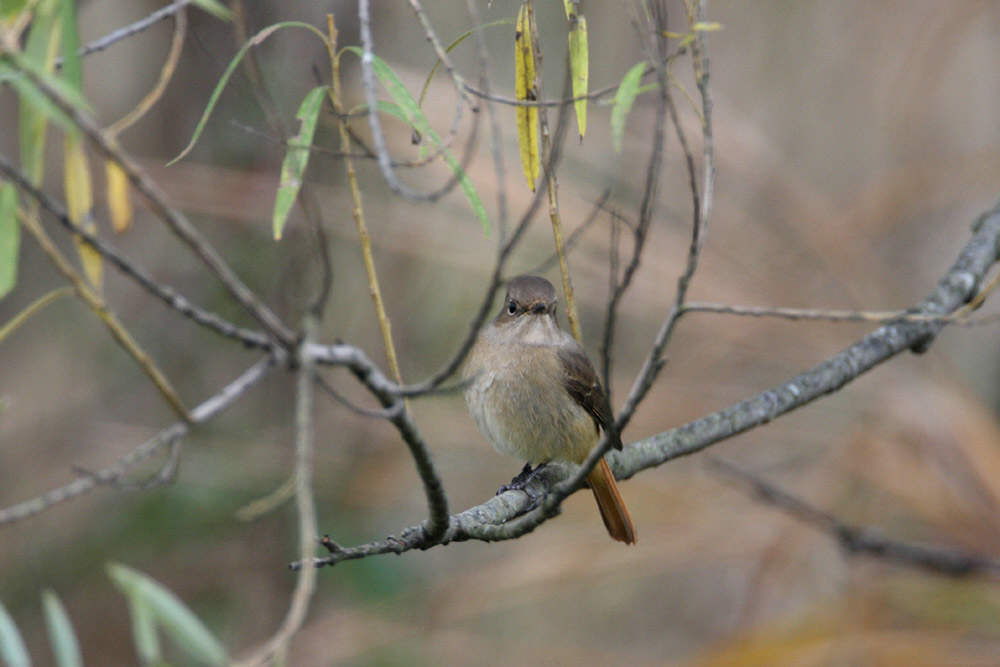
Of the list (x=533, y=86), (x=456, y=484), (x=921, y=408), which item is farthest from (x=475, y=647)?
(x=533, y=86)

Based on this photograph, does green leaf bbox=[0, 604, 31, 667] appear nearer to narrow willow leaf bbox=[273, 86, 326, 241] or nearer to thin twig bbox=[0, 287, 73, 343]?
thin twig bbox=[0, 287, 73, 343]

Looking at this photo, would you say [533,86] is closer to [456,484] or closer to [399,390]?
[399,390]

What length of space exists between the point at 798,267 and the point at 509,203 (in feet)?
4.53

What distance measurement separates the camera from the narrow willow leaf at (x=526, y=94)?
2.01m

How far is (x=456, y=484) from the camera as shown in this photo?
21.3 feet

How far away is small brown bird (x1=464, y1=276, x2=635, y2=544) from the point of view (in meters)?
3.32

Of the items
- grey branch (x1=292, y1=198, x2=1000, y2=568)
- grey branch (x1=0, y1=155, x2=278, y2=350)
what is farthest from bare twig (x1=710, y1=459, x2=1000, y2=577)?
grey branch (x1=0, y1=155, x2=278, y2=350)

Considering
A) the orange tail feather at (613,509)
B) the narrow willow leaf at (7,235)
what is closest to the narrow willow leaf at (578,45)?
the narrow willow leaf at (7,235)

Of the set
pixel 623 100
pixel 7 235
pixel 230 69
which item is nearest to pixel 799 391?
pixel 623 100

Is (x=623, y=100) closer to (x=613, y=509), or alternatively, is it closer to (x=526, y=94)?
(x=526, y=94)

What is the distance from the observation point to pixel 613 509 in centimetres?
334

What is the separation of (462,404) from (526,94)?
312cm

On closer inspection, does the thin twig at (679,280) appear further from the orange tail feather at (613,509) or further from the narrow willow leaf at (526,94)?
the orange tail feather at (613,509)

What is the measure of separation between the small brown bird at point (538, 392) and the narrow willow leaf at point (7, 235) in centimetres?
188
